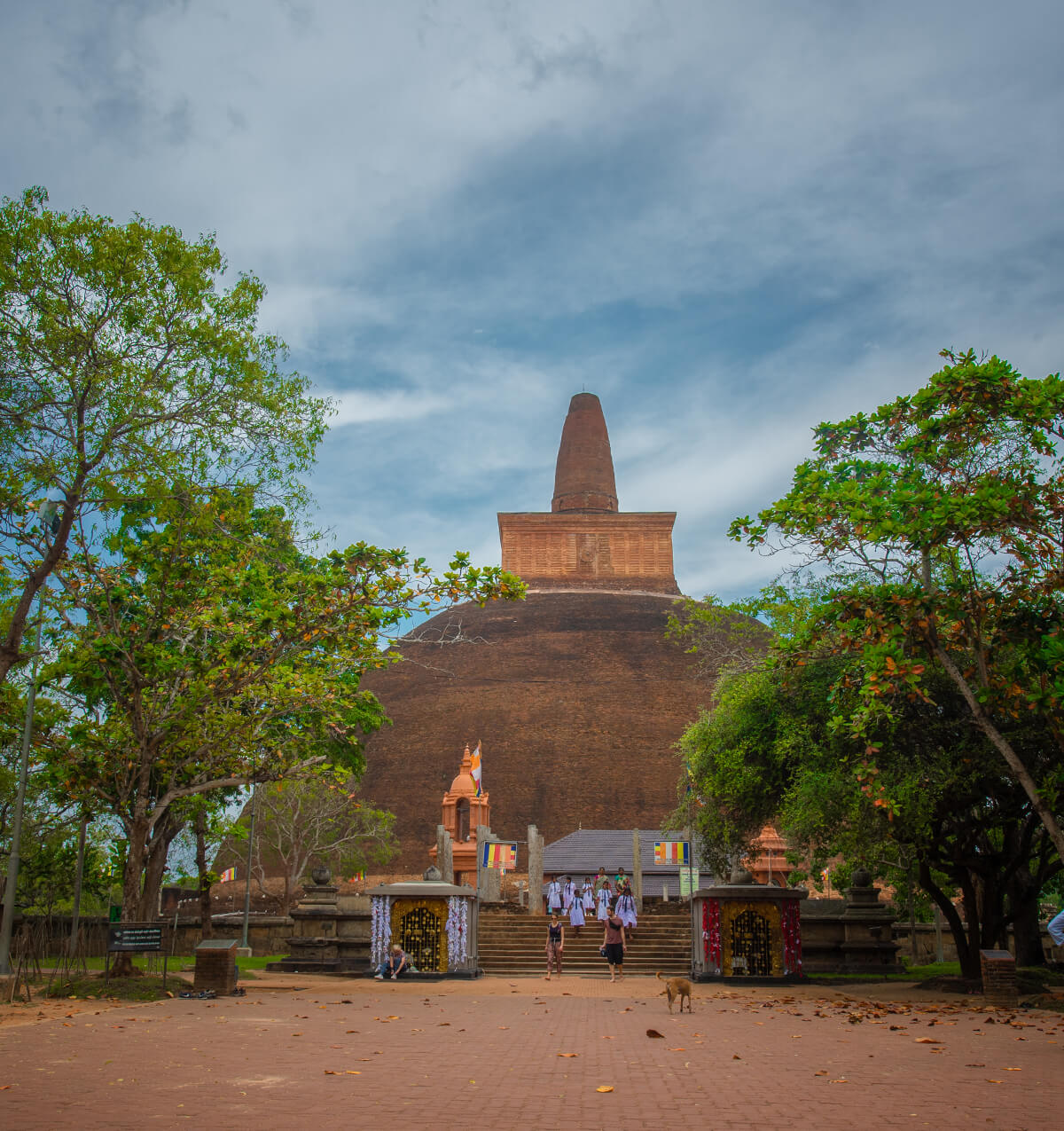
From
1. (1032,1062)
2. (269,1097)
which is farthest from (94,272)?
(1032,1062)

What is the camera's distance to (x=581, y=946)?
69.9 ft

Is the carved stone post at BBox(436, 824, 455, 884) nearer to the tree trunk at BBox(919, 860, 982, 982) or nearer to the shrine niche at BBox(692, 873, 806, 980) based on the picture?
the shrine niche at BBox(692, 873, 806, 980)

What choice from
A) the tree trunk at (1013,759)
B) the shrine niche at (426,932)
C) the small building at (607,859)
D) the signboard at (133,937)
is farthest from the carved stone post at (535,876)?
the tree trunk at (1013,759)

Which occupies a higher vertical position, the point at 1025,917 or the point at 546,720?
the point at 546,720

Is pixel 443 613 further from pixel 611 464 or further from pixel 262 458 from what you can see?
pixel 262 458

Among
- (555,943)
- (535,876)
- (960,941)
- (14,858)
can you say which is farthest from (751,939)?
(14,858)

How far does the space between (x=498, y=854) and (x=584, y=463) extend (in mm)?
34274

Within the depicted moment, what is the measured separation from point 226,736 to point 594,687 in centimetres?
2915

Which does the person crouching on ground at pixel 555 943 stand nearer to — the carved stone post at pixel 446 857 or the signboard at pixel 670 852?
the signboard at pixel 670 852

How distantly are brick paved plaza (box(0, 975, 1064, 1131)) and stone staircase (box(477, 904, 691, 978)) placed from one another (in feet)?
23.8

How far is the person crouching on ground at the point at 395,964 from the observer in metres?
17.4

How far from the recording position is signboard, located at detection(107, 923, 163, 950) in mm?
12928

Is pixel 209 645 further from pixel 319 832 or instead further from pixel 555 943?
pixel 319 832

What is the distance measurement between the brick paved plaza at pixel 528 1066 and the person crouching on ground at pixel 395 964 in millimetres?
4319
